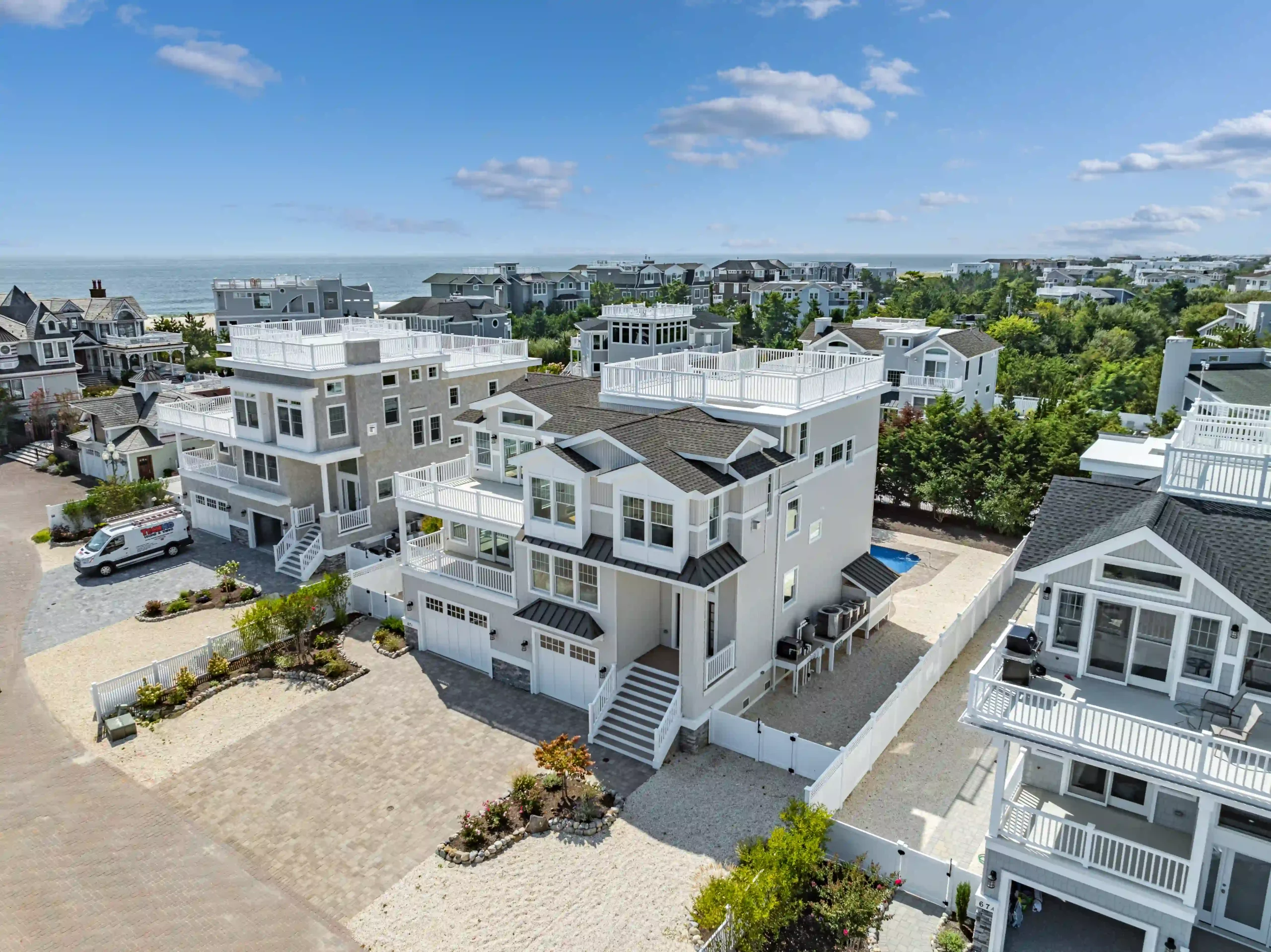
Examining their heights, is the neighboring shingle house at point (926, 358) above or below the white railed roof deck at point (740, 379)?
below

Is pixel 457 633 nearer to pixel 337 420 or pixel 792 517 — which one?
pixel 792 517

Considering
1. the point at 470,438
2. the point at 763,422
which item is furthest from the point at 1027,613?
the point at 470,438

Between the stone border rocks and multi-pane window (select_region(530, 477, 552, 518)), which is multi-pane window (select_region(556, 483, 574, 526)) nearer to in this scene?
multi-pane window (select_region(530, 477, 552, 518))

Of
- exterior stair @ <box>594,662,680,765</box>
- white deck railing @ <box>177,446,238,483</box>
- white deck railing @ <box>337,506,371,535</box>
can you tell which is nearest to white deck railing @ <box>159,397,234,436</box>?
white deck railing @ <box>177,446,238,483</box>

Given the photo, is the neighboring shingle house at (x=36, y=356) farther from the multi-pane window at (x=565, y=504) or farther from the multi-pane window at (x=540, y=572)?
the multi-pane window at (x=565, y=504)

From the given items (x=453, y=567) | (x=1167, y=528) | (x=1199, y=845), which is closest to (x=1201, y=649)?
(x=1167, y=528)

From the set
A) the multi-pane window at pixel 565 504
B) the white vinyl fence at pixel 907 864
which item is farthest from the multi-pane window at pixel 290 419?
the white vinyl fence at pixel 907 864
